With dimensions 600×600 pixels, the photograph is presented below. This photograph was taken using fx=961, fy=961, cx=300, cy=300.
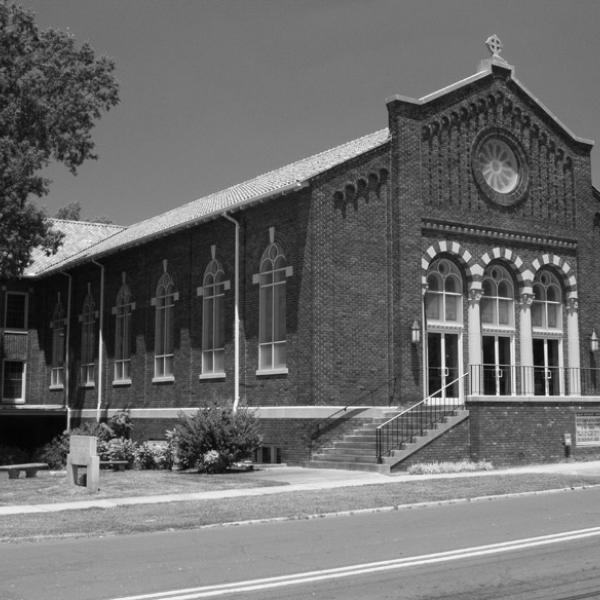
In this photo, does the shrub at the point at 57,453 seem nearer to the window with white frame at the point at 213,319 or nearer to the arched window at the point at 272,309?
the window with white frame at the point at 213,319

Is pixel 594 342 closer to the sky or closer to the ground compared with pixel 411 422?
closer to the sky

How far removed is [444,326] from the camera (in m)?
28.6

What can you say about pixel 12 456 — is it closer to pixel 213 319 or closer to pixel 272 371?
pixel 213 319

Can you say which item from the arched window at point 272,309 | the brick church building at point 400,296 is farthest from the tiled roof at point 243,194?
the arched window at point 272,309

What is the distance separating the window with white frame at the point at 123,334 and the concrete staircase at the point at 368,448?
40.4 ft

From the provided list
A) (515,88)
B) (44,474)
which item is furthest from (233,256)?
(515,88)

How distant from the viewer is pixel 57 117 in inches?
1143

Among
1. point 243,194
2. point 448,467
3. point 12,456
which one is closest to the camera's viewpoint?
point 448,467

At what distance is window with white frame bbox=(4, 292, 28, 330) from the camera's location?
138 feet

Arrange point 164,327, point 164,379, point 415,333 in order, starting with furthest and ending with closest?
point 164,327 → point 164,379 → point 415,333

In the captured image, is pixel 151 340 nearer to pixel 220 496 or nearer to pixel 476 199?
pixel 476 199

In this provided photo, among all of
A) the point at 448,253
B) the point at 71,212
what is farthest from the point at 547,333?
the point at 71,212

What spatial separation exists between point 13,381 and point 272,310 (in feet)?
60.7

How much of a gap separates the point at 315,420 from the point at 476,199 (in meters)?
8.94
